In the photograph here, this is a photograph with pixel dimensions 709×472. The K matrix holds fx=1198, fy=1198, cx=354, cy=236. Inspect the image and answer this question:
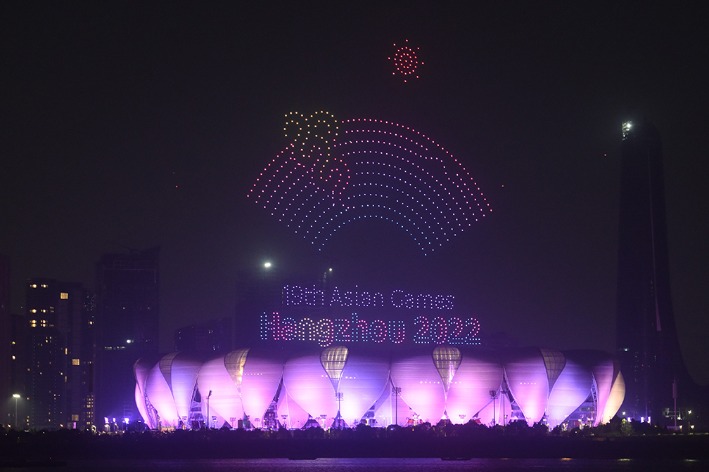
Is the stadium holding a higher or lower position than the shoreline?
higher

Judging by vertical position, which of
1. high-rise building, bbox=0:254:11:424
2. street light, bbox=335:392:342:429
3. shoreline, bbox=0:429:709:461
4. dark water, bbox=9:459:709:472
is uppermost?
high-rise building, bbox=0:254:11:424

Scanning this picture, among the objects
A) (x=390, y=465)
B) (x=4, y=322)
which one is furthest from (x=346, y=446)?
(x=4, y=322)

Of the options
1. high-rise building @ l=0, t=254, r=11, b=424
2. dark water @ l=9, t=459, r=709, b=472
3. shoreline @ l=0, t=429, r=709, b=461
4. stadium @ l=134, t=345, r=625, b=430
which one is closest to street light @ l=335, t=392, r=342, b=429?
stadium @ l=134, t=345, r=625, b=430

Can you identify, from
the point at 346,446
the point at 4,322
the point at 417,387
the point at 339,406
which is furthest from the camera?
the point at 4,322

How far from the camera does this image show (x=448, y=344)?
15750 cm

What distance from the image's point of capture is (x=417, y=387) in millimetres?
151375

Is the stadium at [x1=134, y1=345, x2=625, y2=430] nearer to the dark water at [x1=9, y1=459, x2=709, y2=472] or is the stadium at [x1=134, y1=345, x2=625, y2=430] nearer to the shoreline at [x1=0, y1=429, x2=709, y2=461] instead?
the shoreline at [x1=0, y1=429, x2=709, y2=461]

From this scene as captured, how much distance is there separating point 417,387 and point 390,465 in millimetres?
33237

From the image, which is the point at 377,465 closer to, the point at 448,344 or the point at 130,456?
the point at 130,456

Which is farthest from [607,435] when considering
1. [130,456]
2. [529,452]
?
[130,456]

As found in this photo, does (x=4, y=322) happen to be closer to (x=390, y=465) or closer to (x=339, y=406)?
(x=339, y=406)

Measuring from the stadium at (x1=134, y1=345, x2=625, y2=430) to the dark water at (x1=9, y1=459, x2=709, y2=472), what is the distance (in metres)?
17.8

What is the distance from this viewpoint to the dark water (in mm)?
111062

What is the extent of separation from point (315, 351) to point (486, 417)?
2360 cm
